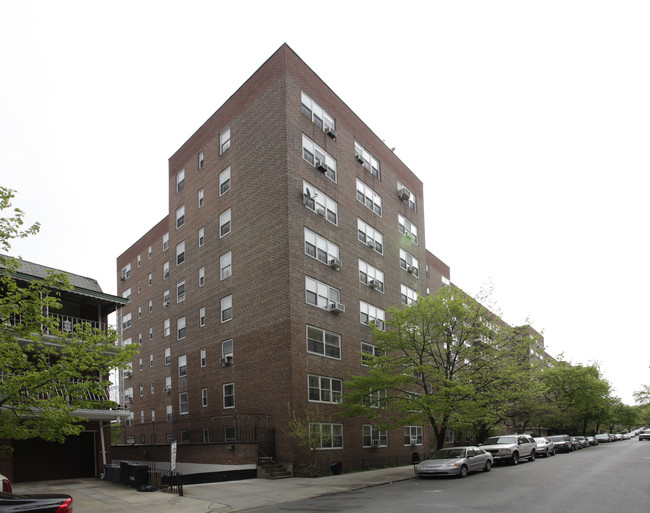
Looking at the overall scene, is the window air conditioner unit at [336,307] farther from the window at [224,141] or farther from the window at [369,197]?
the window at [224,141]

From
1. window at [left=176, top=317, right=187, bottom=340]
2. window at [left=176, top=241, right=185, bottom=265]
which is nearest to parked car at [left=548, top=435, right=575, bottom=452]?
window at [left=176, top=317, right=187, bottom=340]

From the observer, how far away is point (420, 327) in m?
27.5

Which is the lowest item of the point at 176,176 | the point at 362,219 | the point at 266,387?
the point at 266,387

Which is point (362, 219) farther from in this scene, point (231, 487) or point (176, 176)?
point (231, 487)

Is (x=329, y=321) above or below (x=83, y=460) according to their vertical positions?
above

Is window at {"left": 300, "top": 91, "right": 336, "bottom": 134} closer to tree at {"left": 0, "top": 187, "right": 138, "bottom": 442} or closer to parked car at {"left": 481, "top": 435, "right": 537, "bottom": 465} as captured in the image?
tree at {"left": 0, "top": 187, "right": 138, "bottom": 442}

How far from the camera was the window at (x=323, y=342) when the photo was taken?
2809 cm

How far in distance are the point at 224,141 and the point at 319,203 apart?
7.83m

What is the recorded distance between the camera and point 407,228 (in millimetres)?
41500

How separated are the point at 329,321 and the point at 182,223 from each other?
13867mm

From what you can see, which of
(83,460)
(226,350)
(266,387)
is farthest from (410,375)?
(83,460)

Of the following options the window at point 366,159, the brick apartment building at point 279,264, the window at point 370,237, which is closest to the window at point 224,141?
the brick apartment building at point 279,264

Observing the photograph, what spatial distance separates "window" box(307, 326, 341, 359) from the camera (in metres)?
28.1

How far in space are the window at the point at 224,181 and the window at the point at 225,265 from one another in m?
3.98
